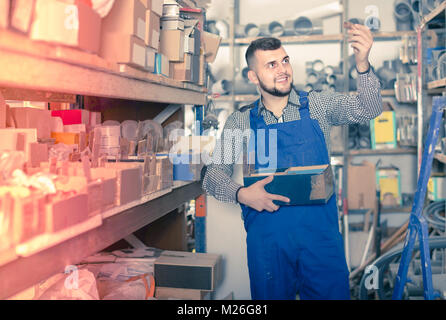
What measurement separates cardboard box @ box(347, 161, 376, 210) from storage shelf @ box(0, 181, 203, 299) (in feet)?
9.02

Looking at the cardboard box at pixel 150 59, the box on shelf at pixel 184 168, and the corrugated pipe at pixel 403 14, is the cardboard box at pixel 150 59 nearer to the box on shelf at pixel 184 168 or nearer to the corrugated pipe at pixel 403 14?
the box on shelf at pixel 184 168

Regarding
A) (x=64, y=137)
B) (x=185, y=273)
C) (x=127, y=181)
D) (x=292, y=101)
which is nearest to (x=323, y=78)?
(x=292, y=101)

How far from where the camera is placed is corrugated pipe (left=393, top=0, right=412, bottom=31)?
4.29 meters

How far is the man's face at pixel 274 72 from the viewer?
2307 millimetres

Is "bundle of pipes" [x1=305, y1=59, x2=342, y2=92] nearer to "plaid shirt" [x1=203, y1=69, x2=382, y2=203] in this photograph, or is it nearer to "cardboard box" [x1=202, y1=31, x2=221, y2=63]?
"cardboard box" [x1=202, y1=31, x2=221, y2=63]

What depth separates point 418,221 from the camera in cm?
199

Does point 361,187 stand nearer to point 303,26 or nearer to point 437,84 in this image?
point 437,84

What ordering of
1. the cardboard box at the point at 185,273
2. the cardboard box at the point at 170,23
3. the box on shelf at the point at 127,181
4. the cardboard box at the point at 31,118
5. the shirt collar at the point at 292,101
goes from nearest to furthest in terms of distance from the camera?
the box on shelf at the point at 127,181
the cardboard box at the point at 31,118
the cardboard box at the point at 170,23
the cardboard box at the point at 185,273
the shirt collar at the point at 292,101

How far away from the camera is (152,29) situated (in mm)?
1642

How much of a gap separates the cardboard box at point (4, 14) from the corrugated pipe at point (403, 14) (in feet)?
13.4

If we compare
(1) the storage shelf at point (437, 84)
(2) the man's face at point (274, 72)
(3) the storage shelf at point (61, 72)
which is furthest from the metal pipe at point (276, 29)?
(3) the storage shelf at point (61, 72)

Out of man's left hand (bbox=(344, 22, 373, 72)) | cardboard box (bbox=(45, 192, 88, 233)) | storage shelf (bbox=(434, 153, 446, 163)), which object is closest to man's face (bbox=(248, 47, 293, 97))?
man's left hand (bbox=(344, 22, 373, 72))

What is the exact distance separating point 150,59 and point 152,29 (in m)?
0.11
